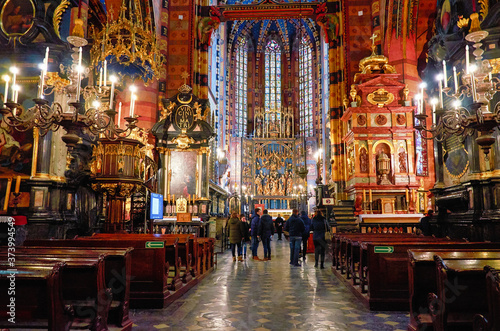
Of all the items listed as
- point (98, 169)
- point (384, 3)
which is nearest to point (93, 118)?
point (98, 169)


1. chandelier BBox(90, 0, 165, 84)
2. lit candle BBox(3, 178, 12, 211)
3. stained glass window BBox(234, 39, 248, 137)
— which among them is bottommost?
lit candle BBox(3, 178, 12, 211)

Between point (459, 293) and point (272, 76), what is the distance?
34.8 m

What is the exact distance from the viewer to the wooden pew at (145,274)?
495 centimetres

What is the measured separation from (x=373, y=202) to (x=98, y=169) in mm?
9934

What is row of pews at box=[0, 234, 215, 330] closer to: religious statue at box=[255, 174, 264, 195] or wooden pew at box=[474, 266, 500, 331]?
wooden pew at box=[474, 266, 500, 331]

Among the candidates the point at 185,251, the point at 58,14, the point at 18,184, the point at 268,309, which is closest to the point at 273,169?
the point at 58,14

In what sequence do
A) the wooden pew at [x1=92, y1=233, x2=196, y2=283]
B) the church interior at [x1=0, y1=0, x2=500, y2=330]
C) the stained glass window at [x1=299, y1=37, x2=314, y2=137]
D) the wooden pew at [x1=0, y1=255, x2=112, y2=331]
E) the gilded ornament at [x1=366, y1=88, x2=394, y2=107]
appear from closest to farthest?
the wooden pew at [x1=0, y1=255, x2=112, y2=331] → the church interior at [x1=0, y1=0, x2=500, y2=330] → the wooden pew at [x1=92, y1=233, x2=196, y2=283] → the gilded ornament at [x1=366, y1=88, x2=394, y2=107] → the stained glass window at [x1=299, y1=37, x2=314, y2=137]

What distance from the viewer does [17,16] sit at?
26.8 ft

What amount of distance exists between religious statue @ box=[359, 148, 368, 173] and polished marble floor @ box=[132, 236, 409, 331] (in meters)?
8.18

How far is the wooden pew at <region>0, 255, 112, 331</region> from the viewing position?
330cm

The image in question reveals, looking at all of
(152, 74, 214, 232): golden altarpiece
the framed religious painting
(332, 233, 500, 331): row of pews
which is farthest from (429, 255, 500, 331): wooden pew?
(152, 74, 214, 232): golden altarpiece

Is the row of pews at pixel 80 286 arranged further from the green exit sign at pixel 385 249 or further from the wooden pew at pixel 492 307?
the wooden pew at pixel 492 307

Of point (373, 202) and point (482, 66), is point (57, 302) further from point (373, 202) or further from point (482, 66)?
point (373, 202)

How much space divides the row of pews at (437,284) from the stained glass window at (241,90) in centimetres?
2878
